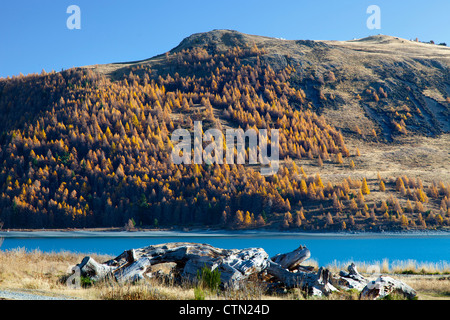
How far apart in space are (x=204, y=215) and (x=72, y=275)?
109396mm

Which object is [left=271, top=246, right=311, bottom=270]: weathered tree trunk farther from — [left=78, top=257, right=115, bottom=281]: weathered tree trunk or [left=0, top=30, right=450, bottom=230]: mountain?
[left=0, top=30, right=450, bottom=230]: mountain

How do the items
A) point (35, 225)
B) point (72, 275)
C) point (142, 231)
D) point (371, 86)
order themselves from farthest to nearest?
1. point (371, 86)
2. point (35, 225)
3. point (142, 231)
4. point (72, 275)

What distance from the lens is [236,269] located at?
18.2 metres

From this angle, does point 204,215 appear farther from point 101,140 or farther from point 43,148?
point 43,148

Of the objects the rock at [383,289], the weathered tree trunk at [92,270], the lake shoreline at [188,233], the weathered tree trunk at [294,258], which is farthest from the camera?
the lake shoreline at [188,233]

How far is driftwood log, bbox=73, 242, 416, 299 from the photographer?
1747cm

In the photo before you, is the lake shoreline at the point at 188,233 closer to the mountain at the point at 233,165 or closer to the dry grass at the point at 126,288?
the mountain at the point at 233,165

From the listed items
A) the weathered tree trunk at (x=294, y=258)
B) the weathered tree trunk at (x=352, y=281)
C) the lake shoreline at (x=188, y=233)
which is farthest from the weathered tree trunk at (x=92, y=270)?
the lake shoreline at (x=188, y=233)

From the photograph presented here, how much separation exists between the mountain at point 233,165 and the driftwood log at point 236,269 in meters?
87.2

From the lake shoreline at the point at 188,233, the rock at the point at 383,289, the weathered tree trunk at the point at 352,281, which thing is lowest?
the lake shoreline at the point at 188,233

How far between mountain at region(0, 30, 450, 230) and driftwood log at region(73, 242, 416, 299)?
87.2 metres

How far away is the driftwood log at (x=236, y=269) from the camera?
1747cm
